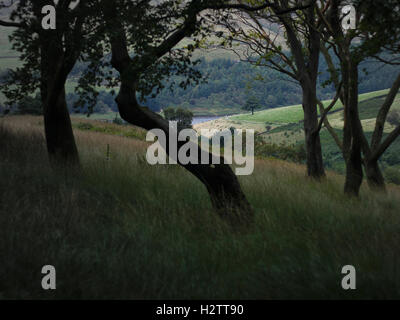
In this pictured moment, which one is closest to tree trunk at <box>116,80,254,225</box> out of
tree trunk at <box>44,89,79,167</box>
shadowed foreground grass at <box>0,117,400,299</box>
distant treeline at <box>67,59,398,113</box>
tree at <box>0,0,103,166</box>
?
shadowed foreground grass at <box>0,117,400,299</box>

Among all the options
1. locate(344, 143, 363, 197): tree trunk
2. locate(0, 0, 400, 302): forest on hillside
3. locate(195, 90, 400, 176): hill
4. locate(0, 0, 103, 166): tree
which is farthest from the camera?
locate(195, 90, 400, 176): hill

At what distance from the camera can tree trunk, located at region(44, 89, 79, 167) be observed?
8.87 m

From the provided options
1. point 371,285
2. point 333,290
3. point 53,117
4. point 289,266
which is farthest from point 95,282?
point 53,117

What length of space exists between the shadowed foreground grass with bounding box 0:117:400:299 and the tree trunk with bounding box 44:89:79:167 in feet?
4.58


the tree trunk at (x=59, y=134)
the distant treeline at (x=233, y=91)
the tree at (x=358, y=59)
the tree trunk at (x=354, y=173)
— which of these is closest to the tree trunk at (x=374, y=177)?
the tree at (x=358, y=59)

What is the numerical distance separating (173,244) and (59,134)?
5174 millimetres

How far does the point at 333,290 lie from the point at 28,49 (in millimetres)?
7511

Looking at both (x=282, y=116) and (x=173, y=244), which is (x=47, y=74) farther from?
(x=282, y=116)

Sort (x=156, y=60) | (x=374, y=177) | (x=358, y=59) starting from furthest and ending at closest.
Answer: (x=374, y=177), (x=358, y=59), (x=156, y=60)

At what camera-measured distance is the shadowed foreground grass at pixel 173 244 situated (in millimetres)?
3910

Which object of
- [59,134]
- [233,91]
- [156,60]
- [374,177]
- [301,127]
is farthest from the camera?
[233,91]

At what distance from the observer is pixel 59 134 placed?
29.4 ft

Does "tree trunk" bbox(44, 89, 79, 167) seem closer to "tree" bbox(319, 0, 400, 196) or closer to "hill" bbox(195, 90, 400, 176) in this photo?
"tree" bbox(319, 0, 400, 196)

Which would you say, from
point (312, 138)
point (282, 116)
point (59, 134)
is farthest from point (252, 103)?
point (282, 116)
